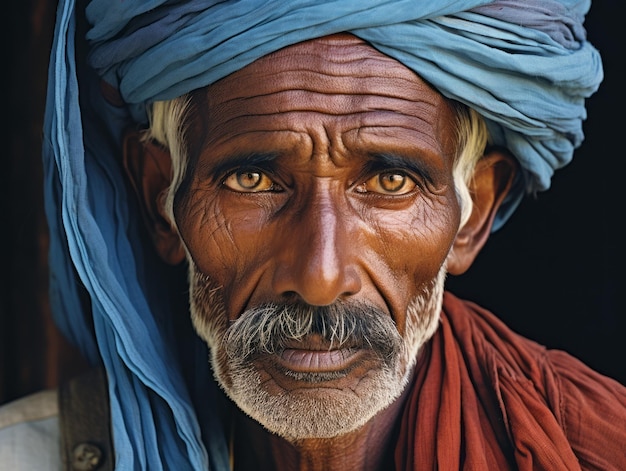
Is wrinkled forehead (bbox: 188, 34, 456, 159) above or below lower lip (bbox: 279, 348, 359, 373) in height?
above

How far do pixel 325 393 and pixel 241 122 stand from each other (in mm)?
536

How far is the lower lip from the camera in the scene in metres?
1.76

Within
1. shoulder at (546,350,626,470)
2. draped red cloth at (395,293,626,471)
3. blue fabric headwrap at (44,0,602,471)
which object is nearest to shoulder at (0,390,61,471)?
blue fabric headwrap at (44,0,602,471)

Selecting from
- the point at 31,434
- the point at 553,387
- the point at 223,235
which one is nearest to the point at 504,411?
the point at 553,387

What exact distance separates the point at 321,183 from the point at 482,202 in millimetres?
544

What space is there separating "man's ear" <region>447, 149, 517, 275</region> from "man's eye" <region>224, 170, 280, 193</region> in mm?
485

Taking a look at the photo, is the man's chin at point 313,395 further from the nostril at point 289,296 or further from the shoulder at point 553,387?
the shoulder at point 553,387

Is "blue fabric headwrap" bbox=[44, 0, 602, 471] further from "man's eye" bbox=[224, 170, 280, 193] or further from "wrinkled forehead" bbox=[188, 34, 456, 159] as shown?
"man's eye" bbox=[224, 170, 280, 193]

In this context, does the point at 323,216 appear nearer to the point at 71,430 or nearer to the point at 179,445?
the point at 179,445

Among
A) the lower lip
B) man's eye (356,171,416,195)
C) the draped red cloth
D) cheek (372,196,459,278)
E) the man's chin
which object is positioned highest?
man's eye (356,171,416,195)

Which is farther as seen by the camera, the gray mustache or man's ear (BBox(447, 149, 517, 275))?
man's ear (BBox(447, 149, 517, 275))

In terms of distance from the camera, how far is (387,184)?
5.96ft

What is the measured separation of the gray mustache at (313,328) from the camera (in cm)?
172

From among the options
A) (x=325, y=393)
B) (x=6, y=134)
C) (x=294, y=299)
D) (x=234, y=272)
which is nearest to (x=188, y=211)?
(x=234, y=272)
